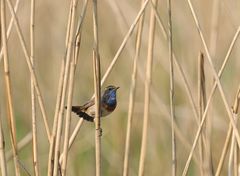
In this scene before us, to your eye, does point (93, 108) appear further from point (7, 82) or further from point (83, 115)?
point (7, 82)

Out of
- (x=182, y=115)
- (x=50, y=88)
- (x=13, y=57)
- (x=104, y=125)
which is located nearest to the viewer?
(x=182, y=115)

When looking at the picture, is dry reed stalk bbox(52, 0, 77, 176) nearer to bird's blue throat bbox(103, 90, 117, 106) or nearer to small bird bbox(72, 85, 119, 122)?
small bird bbox(72, 85, 119, 122)

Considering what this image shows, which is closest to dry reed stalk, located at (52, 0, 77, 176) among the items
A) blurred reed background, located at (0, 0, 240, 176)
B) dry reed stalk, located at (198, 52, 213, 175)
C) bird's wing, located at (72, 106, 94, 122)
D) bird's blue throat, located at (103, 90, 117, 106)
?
bird's wing, located at (72, 106, 94, 122)

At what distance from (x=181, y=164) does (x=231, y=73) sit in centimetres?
68

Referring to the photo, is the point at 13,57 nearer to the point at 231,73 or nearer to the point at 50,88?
the point at 50,88

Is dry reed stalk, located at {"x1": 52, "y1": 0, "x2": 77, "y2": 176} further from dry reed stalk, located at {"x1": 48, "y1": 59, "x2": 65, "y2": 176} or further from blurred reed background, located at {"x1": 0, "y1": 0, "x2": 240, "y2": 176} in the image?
blurred reed background, located at {"x1": 0, "y1": 0, "x2": 240, "y2": 176}

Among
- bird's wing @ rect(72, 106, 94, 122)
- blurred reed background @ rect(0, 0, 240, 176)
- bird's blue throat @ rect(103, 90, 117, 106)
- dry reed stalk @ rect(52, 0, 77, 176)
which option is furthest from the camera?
blurred reed background @ rect(0, 0, 240, 176)

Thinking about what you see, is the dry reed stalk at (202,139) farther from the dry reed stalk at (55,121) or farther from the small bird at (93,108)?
the dry reed stalk at (55,121)

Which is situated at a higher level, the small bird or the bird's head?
the bird's head

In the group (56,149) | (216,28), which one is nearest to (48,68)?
(216,28)

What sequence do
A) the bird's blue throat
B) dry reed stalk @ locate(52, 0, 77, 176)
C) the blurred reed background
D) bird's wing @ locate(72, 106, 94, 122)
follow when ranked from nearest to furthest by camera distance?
1. dry reed stalk @ locate(52, 0, 77, 176)
2. bird's wing @ locate(72, 106, 94, 122)
3. the bird's blue throat
4. the blurred reed background

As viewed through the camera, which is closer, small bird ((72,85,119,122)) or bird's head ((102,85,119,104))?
small bird ((72,85,119,122))

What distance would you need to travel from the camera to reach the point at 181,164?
134 inches

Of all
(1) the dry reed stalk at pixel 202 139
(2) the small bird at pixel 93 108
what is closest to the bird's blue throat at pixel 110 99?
(2) the small bird at pixel 93 108
